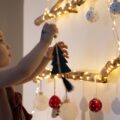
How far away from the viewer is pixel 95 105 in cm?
113

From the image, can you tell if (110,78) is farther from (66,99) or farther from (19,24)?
(19,24)

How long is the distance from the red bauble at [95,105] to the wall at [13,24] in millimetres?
856

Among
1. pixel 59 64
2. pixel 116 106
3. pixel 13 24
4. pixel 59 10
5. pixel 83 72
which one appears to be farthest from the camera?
pixel 13 24

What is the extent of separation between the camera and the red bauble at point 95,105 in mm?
1133

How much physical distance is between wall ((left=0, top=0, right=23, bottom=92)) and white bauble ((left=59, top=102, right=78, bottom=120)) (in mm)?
773

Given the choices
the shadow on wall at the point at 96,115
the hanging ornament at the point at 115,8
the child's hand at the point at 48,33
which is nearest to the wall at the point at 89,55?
the shadow on wall at the point at 96,115

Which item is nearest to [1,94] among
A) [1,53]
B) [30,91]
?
[1,53]

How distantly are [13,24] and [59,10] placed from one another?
0.61m

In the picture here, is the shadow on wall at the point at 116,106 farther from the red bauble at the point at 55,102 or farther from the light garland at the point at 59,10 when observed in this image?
the light garland at the point at 59,10

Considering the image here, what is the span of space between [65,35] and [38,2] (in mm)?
346

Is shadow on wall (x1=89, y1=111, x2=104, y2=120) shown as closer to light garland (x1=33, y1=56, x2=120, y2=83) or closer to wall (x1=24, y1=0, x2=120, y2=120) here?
wall (x1=24, y1=0, x2=120, y2=120)

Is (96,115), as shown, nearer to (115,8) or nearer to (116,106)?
(116,106)

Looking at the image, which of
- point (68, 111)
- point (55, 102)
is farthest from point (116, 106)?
point (55, 102)

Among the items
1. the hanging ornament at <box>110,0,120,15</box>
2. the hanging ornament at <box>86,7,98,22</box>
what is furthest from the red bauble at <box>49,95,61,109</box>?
the hanging ornament at <box>110,0,120,15</box>
